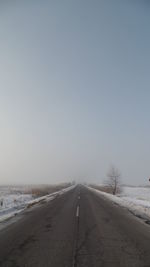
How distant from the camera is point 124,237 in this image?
276 inches

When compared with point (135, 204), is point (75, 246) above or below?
above

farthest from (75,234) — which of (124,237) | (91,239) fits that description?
(124,237)

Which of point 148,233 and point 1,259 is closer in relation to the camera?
point 1,259

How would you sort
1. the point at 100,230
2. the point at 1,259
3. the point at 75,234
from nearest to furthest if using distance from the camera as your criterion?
1. the point at 1,259
2. the point at 75,234
3. the point at 100,230

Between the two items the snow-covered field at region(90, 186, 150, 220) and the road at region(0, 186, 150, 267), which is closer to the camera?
the road at region(0, 186, 150, 267)

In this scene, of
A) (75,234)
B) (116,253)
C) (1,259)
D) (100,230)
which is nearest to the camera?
(1,259)

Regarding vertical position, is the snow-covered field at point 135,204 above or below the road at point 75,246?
below

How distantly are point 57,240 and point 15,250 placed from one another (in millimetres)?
1607

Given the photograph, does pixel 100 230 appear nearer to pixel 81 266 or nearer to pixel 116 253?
pixel 116 253

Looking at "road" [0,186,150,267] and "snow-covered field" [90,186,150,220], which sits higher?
"road" [0,186,150,267]

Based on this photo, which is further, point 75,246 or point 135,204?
point 135,204

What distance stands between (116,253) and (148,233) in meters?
2.98

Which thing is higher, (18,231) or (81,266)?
(81,266)

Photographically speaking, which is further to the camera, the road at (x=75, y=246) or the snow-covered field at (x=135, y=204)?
the snow-covered field at (x=135, y=204)
